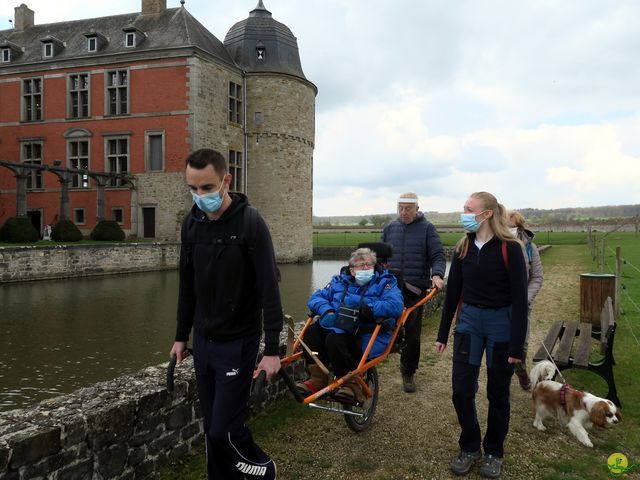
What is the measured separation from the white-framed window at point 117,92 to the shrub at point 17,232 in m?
10.3

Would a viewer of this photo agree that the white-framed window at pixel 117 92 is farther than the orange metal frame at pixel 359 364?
Yes

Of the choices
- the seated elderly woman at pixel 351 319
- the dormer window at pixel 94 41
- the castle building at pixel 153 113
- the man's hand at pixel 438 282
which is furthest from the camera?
the dormer window at pixel 94 41

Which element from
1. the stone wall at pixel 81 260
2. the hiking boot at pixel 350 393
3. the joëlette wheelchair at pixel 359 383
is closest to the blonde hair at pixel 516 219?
the joëlette wheelchair at pixel 359 383

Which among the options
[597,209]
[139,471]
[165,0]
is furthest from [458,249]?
[597,209]

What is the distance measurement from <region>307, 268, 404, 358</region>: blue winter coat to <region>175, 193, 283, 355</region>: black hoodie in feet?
5.74

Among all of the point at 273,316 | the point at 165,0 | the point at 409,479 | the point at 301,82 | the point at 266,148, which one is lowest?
the point at 409,479

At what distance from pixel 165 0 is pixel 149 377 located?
108ft

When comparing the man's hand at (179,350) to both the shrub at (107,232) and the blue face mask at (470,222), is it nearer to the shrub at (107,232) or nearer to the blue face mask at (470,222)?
the blue face mask at (470,222)

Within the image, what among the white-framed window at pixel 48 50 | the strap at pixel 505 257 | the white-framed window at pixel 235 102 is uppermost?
the white-framed window at pixel 48 50

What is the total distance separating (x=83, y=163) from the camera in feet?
101

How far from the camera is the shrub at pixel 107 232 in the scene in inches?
1013

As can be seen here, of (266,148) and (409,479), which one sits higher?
(266,148)

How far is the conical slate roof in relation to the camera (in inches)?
1265

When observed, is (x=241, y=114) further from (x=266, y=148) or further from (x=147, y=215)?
(x=147, y=215)
